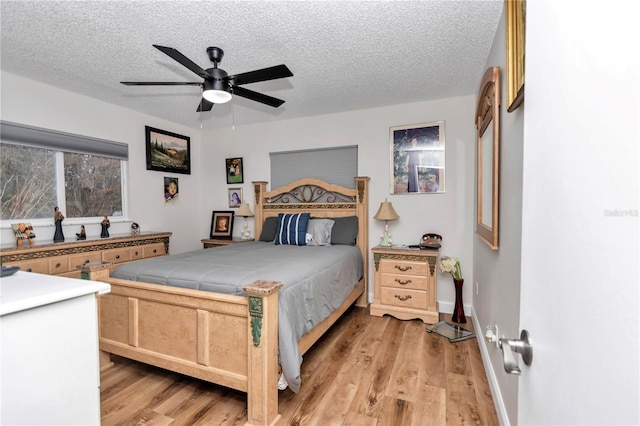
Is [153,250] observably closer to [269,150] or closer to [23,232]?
[23,232]

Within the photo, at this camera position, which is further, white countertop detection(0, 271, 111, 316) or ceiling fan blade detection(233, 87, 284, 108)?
ceiling fan blade detection(233, 87, 284, 108)

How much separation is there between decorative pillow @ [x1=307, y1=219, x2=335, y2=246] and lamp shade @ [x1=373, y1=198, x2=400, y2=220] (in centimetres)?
60

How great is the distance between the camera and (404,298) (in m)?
3.16

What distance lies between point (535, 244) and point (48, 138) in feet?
13.5

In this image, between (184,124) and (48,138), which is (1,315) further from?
(184,124)

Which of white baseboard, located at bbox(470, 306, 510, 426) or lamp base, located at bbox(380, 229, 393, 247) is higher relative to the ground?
lamp base, located at bbox(380, 229, 393, 247)

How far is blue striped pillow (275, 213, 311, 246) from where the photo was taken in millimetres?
3549

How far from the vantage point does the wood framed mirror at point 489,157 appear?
1.86 metres

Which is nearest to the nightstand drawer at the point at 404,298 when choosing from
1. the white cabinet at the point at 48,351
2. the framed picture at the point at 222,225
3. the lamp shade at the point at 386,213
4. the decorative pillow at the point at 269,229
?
the lamp shade at the point at 386,213

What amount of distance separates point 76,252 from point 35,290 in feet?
8.21

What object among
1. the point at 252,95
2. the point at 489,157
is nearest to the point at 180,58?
the point at 252,95

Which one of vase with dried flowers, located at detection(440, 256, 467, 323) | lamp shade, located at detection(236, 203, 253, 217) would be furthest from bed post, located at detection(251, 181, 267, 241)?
vase with dried flowers, located at detection(440, 256, 467, 323)

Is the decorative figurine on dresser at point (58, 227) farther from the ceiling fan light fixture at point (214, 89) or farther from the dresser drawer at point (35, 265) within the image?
the ceiling fan light fixture at point (214, 89)

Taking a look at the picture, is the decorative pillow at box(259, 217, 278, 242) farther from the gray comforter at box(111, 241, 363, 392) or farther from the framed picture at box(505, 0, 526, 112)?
the framed picture at box(505, 0, 526, 112)
